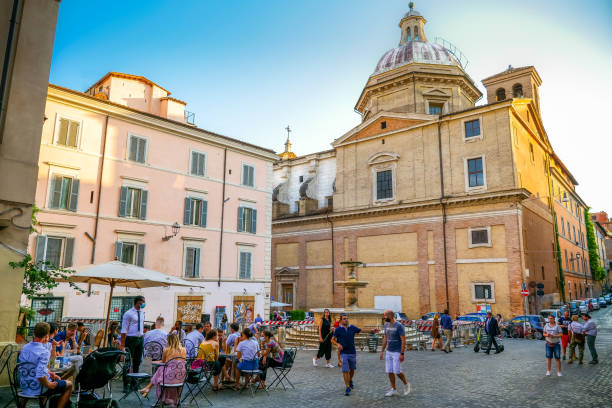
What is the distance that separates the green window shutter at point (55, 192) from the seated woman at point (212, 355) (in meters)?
13.3

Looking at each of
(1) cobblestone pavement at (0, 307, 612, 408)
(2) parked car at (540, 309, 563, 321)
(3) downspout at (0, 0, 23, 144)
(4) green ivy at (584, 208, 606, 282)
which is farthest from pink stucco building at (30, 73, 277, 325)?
(4) green ivy at (584, 208, 606, 282)

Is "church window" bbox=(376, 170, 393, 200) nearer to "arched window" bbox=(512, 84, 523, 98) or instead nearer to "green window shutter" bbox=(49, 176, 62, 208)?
"arched window" bbox=(512, 84, 523, 98)

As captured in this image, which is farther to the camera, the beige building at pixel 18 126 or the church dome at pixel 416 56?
the church dome at pixel 416 56

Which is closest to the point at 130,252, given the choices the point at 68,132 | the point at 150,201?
the point at 150,201

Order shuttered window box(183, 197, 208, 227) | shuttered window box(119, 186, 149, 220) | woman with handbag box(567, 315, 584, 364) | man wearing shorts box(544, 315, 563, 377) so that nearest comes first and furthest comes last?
1. man wearing shorts box(544, 315, 563, 377)
2. woman with handbag box(567, 315, 584, 364)
3. shuttered window box(119, 186, 149, 220)
4. shuttered window box(183, 197, 208, 227)

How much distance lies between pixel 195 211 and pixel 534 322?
64.6 ft

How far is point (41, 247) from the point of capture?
18.3m

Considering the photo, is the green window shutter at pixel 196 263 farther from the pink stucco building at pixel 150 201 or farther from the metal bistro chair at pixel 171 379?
the metal bistro chair at pixel 171 379

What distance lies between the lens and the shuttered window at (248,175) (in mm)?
26691

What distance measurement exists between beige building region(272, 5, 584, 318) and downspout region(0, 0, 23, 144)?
27.2 m

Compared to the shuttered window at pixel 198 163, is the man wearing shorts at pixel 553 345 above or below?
below

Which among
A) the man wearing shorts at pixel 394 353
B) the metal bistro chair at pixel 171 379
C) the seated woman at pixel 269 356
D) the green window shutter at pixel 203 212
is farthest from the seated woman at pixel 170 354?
the green window shutter at pixel 203 212

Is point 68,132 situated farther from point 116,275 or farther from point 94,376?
point 94,376

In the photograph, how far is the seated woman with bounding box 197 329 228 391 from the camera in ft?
29.5
